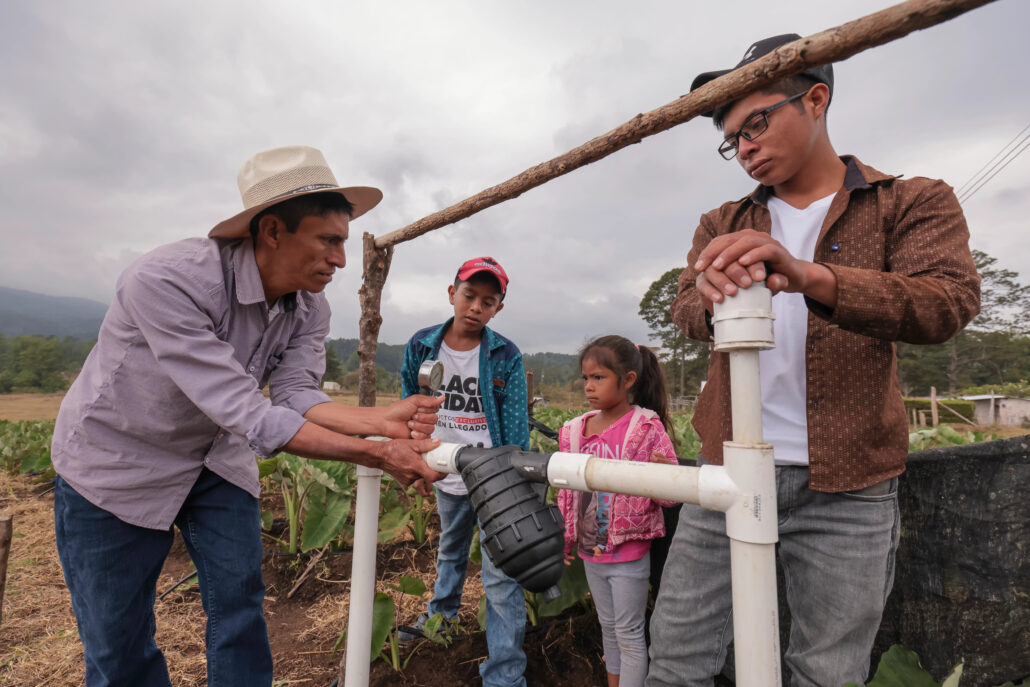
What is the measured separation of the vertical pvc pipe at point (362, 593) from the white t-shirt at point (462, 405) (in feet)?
3.41

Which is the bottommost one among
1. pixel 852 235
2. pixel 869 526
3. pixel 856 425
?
pixel 869 526

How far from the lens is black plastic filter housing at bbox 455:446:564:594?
0.85 metres

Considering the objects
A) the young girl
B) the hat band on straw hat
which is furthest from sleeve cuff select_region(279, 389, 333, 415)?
the young girl

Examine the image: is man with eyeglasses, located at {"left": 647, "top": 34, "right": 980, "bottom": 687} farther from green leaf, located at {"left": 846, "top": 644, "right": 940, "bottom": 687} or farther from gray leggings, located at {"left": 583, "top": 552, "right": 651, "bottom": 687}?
gray leggings, located at {"left": 583, "top": 552, "right": 651, "bottom": 687}

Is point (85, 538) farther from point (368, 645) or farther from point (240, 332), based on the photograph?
point (368, 645)

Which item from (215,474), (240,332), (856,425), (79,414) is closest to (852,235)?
(856,425)

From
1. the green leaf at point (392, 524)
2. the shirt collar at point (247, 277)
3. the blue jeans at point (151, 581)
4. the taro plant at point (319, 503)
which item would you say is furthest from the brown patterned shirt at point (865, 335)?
the green leaf at point (392, 524)

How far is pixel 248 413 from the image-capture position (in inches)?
53.6

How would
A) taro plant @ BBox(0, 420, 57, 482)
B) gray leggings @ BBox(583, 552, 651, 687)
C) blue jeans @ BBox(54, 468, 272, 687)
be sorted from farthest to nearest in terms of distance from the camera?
taro plant @ BBox(0, 420, 57, 482), gray leggings @ BBox(583, 552, 651, 687), blue jeans @ BBox(54, 468, 272, 687)

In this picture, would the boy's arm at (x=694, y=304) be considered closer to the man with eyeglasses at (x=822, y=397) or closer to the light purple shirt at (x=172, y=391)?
the man with eyeglasses at (x=822, y=397)

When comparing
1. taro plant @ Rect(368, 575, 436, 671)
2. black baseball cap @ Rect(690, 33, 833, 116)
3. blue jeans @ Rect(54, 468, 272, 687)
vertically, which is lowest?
taro plant @ Rect(368, 575, 436, 671)

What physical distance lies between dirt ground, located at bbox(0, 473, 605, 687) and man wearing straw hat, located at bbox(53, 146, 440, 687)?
91cm

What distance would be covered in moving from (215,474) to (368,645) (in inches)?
28.8

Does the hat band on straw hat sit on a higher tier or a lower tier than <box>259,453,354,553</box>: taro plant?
higher
